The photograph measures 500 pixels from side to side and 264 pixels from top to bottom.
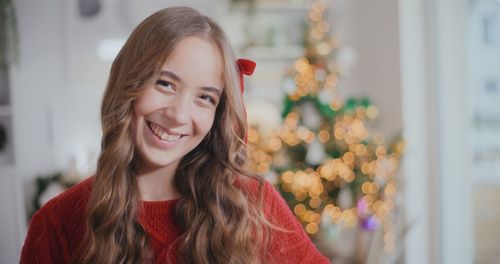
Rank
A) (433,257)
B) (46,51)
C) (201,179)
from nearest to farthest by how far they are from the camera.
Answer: (201,179) < (433,257) < (46,51)

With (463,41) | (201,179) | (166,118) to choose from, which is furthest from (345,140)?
(166,118)

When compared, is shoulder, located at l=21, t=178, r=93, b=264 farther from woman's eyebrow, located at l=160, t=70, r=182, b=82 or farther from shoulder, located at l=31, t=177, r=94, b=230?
woman's eyebrow, located at l=160, t=70, r=182, b=82

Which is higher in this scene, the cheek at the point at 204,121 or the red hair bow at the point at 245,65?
the red hair bow at the point at 245,65

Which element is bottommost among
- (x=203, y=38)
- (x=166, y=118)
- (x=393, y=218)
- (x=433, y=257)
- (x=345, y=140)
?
(x=433, y=257)

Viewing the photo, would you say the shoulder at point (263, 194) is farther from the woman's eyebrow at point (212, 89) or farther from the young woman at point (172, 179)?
the woman's eyebrow at point (212, 89)

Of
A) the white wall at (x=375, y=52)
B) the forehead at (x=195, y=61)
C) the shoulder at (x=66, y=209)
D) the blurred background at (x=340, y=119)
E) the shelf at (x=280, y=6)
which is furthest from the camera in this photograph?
the shelf at (x=280, y=6)

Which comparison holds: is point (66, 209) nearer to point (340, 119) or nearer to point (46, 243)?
point (46, 243)

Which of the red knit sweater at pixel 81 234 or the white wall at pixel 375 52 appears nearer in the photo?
the red knit sweater at pixel 81 234

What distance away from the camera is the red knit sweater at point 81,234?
1.08 metres

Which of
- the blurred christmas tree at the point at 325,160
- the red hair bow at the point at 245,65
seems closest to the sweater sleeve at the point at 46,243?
the red hair bow at the point at 245,65

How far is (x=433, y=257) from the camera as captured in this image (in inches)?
108

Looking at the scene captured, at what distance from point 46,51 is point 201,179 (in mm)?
2462

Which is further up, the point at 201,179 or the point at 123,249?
the point at 201,179

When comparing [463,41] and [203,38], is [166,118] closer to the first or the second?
[203,38]
